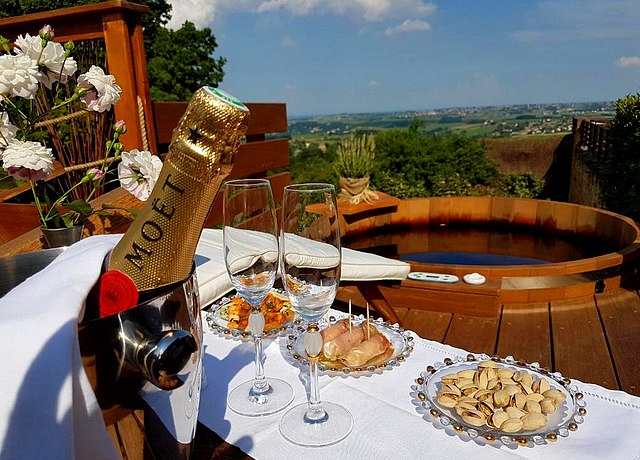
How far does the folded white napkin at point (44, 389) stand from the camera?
0.36 m

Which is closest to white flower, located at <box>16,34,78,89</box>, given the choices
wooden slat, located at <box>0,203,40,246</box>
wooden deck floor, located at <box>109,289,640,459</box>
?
wooden slat, located at <box>0,203,40,246</box>

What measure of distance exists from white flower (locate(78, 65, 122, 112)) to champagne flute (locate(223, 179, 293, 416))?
1.75 ft

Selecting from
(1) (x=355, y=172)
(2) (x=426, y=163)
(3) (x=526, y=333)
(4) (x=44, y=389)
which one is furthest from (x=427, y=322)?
(2) (x=426, y=163)

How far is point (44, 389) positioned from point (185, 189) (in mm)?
208

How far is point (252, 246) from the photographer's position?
0.80 metres

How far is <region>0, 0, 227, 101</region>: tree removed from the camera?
463 inches

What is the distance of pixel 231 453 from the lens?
684mm

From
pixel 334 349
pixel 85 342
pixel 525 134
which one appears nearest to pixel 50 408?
pixel 85 342

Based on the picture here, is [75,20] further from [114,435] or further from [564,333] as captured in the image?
[564,333]

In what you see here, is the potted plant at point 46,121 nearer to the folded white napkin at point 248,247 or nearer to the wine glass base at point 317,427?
the folded white napkin at point 248,247

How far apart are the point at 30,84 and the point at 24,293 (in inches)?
29.6

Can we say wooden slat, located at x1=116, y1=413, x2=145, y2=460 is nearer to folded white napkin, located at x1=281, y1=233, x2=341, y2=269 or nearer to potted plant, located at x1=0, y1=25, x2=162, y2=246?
folded white napkin, located at x1=281, y1=233, x2=341, y2=269

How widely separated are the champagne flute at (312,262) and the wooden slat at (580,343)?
6.02 feet

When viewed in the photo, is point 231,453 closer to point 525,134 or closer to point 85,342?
point 85,342
